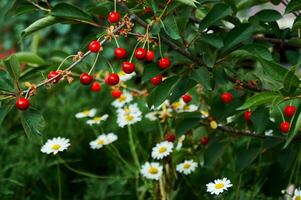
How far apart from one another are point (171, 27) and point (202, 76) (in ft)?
0.58

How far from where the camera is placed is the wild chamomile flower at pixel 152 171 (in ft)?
7.01

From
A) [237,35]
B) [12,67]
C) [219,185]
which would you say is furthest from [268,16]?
[12,67]

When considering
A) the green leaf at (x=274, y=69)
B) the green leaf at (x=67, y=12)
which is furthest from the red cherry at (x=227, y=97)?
the green leaf at (x=67, y=12)

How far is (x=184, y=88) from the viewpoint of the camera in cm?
176


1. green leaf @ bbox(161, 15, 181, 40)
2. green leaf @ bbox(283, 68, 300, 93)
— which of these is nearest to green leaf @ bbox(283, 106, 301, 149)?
green leaf @ bbox(283, 68, 300, 93)

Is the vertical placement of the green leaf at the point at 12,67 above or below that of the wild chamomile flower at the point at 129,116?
above

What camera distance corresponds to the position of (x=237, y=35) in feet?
5.70

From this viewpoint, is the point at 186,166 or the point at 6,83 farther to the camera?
the point at 186,166

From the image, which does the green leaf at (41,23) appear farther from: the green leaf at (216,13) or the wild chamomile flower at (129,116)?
the wild chamomile flower at (129,116)

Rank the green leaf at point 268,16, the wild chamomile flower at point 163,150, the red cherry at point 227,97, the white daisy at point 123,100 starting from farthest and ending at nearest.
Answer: the white daisy at point 123,100 → the wild chamomile flower at point 163,150 → the red cherry at point 227,97 → the green leaf at point 268,16

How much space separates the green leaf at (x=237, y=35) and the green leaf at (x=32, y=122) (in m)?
0.58

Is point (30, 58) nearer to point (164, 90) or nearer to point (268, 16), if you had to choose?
point (164, 90)

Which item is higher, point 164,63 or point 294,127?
point 164,63

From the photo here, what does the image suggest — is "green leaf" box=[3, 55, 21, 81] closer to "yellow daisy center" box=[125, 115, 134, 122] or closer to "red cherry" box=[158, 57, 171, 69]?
"red cherry" box=[158, 57, 171, 69]
